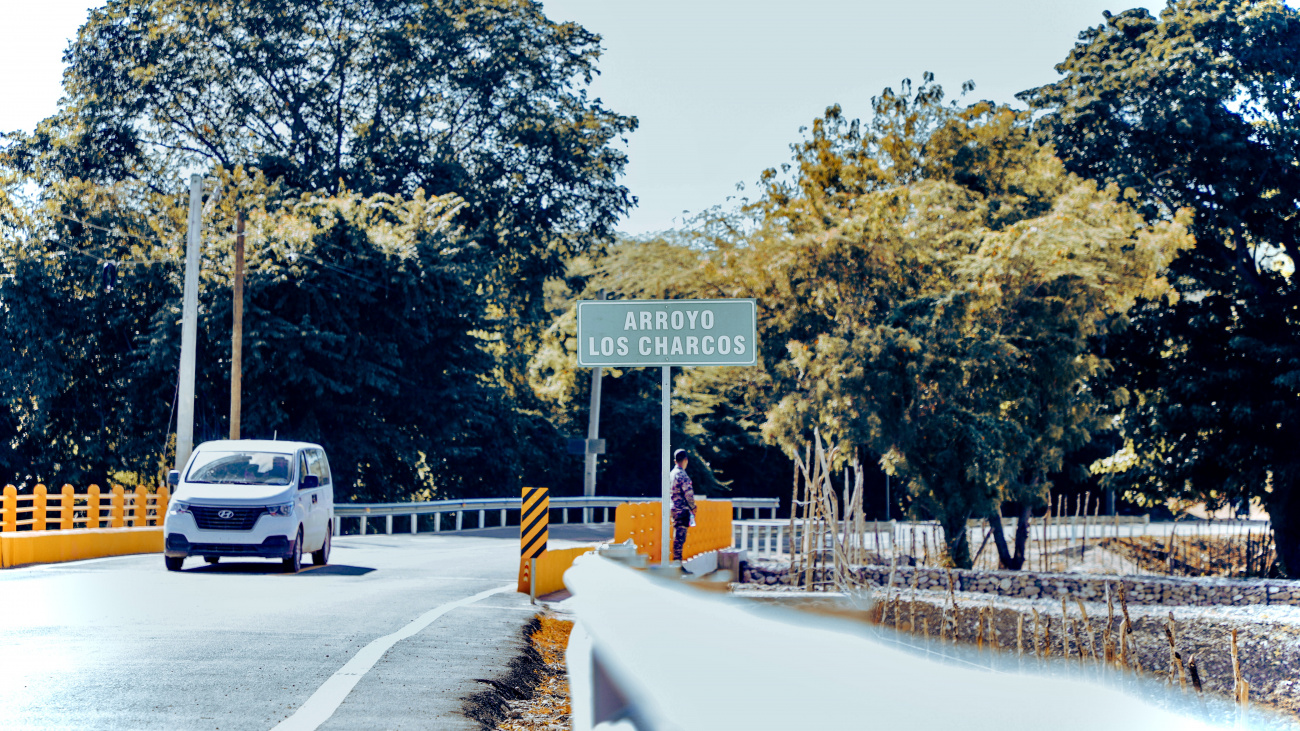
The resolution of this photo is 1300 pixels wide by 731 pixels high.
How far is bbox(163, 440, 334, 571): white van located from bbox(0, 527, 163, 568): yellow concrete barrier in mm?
2746

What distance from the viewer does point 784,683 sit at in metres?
A: 3.08

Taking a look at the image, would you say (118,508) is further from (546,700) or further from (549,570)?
(546,700)

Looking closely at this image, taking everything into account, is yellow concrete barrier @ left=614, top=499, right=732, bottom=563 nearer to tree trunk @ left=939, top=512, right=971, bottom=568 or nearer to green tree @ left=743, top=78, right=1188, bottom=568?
green tree @ left=743, top=78, right=1188, bottom=568

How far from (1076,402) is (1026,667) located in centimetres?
1475

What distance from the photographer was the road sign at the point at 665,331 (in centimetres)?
1596

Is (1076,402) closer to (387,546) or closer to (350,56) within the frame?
(387,546)

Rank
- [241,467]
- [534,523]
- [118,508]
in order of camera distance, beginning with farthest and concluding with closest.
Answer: [118,508] < [241,467] < [534,523]

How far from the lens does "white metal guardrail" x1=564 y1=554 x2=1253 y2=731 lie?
92.2 inches

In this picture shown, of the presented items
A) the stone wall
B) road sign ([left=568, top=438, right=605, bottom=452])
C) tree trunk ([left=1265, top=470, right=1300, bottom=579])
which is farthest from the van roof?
road sign ([left=568, top=438, right=605, bottom=452])

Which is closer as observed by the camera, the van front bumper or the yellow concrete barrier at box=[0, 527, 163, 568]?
the van front bumper

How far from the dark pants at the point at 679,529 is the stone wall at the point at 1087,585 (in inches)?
237

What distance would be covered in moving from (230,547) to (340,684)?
10024mm

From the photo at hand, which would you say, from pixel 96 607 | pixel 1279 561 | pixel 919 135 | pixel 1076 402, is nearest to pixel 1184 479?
pixel 1279 561

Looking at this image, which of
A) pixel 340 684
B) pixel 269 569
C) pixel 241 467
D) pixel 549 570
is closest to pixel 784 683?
pixel 340 684
